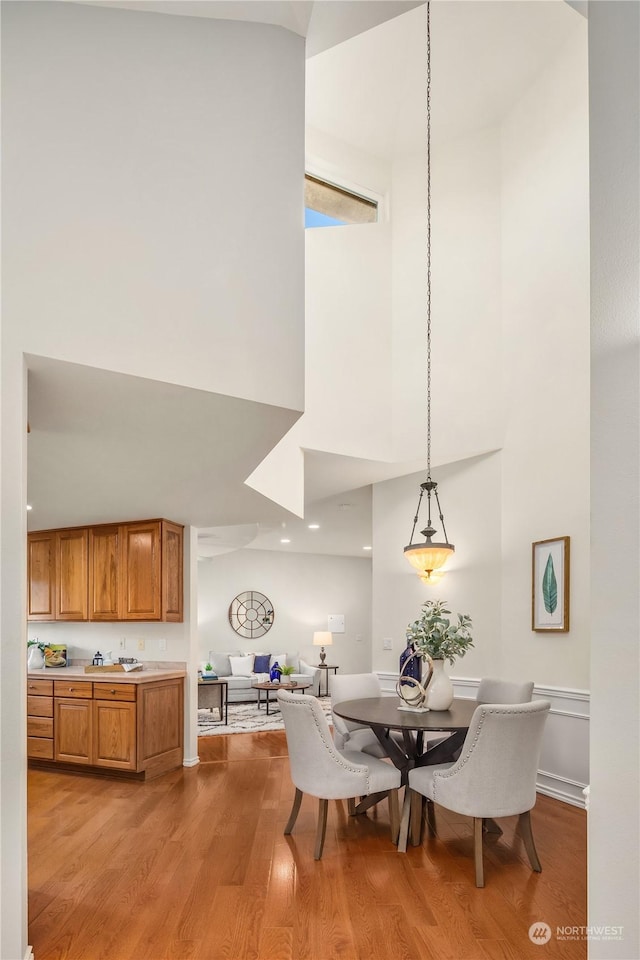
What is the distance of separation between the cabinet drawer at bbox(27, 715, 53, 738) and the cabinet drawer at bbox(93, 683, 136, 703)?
1.94 feet

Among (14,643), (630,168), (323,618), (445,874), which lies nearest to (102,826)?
(445,874)

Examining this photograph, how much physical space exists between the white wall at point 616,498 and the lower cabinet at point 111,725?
457 centimetres

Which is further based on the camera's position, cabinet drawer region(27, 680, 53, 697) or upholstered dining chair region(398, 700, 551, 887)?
cabinet drawer region(27, 680, 53, 697)

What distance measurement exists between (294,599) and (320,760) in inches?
363

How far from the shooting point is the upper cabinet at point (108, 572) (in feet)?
19.6

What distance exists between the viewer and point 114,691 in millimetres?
5660

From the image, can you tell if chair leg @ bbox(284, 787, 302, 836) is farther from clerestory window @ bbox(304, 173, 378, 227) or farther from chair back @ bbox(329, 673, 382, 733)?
clerestory window @ bbox(304, 173, 378, 227)

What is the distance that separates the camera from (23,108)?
7.75 feet

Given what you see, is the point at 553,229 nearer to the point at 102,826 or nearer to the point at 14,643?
the point at 14,643

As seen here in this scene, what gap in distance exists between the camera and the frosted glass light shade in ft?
16.6

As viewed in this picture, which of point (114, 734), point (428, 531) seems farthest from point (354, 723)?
point (114, 734)

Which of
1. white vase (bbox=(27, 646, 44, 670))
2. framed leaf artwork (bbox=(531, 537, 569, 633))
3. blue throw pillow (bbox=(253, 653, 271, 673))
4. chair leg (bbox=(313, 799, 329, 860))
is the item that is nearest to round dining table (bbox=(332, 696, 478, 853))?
chair leg (bbox=(313, 799, 329, 860))

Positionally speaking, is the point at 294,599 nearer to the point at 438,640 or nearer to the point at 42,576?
the point at 42,576

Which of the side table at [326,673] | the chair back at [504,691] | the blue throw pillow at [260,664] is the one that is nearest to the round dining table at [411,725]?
the chair back at [504,691]
